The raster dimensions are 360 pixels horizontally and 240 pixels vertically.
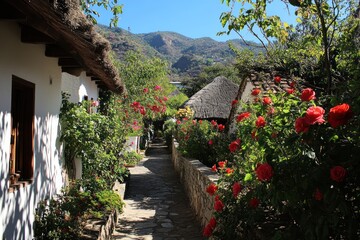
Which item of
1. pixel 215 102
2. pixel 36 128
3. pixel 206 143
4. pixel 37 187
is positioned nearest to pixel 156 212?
pixel 206 143

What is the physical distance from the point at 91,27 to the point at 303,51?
10.5ft

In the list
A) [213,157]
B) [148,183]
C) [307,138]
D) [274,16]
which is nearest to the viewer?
[307,138]

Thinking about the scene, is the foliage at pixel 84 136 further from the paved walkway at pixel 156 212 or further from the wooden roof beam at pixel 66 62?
the paved walkway at pixel 156 212

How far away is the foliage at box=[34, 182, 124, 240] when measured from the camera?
469cm

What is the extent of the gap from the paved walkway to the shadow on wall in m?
1.72

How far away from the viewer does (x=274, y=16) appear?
4965 millimetres

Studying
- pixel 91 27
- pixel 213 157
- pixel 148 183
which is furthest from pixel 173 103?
pixel 91 27

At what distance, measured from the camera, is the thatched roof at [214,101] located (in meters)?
21.4

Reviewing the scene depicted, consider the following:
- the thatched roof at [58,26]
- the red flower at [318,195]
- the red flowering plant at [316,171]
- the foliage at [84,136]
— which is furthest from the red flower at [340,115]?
the foliage at [84,136]

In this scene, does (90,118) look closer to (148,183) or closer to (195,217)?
(195,217)

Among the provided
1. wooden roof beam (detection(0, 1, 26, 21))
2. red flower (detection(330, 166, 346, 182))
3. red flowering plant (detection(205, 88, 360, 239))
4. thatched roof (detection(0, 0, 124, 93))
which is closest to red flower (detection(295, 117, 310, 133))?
red flowering plant (detection(205, 88, 360, 239))

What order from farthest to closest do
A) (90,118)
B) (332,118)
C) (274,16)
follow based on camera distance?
(90,118), (274,16), (332,118)

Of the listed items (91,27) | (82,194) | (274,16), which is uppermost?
(274,16)

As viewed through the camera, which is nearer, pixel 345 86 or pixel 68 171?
pixel 345 86
